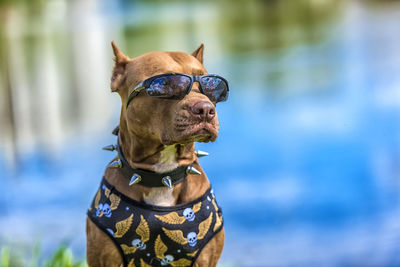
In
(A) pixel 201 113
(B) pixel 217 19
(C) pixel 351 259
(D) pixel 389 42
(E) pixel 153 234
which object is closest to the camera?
(A) pixel 201 113

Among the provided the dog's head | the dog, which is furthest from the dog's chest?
the dog's head

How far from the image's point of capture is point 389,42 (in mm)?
6062

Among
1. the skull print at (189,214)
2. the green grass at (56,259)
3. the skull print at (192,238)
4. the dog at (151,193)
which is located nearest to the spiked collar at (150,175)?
the dog at (151,193)

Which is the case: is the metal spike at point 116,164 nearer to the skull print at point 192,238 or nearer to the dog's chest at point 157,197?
the dog's chest at point 157,197

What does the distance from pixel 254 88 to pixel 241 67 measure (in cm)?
32

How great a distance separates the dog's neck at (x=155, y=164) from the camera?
2537mm

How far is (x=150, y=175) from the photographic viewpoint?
2.55 m

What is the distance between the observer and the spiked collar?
8.34 feet

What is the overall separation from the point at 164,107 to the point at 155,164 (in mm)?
295

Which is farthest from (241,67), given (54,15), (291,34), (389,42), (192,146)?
(192,146)

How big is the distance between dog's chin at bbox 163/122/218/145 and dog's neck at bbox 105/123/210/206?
18cm

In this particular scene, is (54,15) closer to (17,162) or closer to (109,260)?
(17,162)

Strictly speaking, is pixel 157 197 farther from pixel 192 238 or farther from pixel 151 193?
pixel 192 238

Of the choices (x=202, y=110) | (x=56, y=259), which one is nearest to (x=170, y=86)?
(x=202, y=110)
